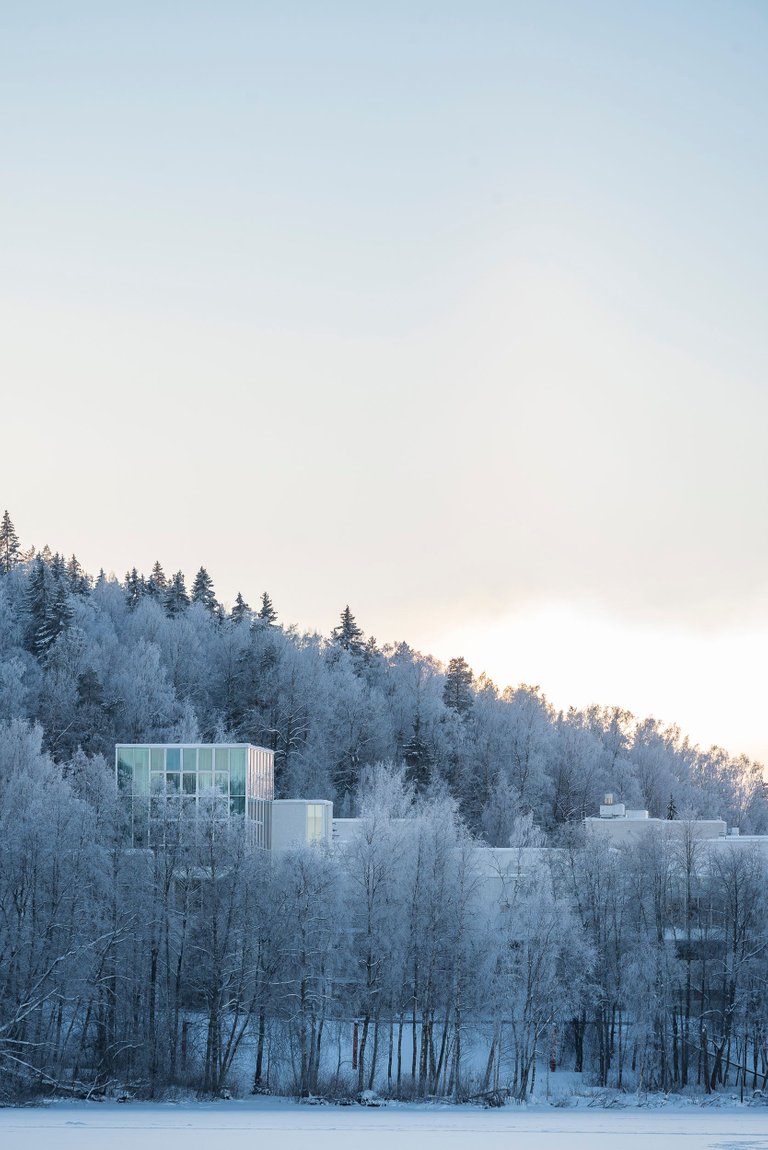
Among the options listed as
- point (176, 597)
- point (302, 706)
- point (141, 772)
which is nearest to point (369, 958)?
point (141, 772)

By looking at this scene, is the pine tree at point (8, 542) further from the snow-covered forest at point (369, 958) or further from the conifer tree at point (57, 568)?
the snow-covered forest at point (369, 958)

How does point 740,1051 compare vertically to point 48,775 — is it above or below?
below

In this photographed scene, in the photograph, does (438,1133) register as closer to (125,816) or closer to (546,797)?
(125,816)

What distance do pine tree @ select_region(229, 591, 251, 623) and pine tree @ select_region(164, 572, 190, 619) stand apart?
465 cm

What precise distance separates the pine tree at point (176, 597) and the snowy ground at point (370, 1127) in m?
93.2

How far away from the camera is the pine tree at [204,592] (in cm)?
14500

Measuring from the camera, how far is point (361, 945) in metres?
53.5

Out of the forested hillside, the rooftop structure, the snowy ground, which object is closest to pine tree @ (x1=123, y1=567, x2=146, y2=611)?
the forested hillside

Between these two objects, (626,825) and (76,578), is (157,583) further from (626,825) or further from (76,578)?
(626,825)

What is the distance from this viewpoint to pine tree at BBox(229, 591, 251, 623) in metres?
139

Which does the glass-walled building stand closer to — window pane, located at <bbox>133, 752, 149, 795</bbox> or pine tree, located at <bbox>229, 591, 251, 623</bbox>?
window pane, located at <bbox>133, 752, 149, 795</bbox>

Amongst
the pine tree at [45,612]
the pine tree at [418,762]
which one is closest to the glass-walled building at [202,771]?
the pine tree at [418,762]

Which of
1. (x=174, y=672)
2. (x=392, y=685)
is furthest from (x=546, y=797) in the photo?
(x=174, y=672)

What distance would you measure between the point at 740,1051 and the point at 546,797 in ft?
211
